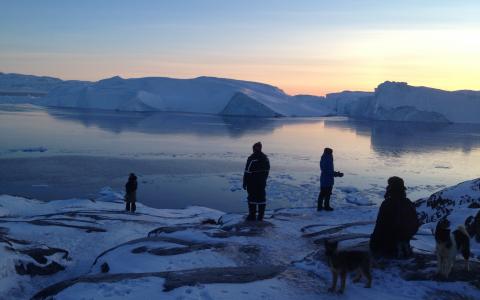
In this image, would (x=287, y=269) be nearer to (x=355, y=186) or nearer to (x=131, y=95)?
(x=355, y=186)

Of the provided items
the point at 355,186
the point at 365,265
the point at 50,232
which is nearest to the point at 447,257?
the point at 365,265

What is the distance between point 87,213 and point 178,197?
6347 mm

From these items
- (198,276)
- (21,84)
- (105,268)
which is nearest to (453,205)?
(198,276)

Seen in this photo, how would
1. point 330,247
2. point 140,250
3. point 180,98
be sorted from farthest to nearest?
point 180,98 < point 140,250 < point 330,247

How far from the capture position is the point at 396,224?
5973 mm

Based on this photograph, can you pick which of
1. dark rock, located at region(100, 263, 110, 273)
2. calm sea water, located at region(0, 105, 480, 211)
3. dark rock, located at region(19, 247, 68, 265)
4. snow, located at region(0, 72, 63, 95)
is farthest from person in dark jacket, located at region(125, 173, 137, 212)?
snow, located at region(0, 72, 63, 95)

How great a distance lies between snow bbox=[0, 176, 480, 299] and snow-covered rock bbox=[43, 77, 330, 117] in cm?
7922

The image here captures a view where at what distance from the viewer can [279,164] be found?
90.3 feet

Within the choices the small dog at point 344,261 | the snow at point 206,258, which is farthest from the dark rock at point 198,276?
the small dog at point 344,261

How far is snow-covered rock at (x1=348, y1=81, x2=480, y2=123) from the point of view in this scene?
83.2 meters

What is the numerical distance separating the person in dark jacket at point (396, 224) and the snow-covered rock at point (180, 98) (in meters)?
83.8

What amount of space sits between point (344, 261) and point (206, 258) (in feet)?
7.51

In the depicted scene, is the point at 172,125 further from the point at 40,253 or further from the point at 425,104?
the point at 40,253

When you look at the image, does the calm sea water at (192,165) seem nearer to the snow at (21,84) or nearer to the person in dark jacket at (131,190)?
the person in dark jacket at (131,190)
